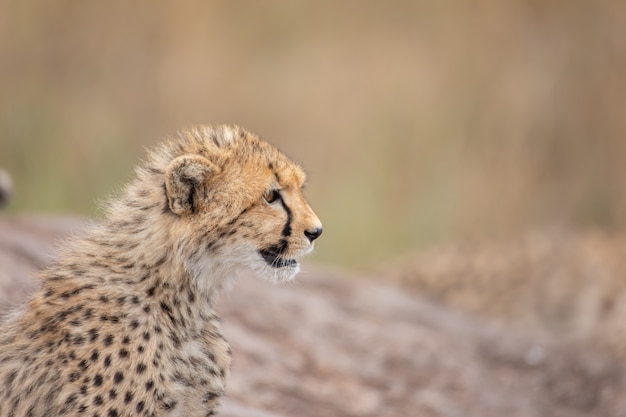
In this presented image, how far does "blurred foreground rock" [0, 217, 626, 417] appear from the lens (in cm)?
457

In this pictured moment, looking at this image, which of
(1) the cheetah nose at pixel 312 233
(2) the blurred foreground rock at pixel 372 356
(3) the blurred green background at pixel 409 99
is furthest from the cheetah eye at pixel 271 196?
(3) the blurred green background at pixel 409 99

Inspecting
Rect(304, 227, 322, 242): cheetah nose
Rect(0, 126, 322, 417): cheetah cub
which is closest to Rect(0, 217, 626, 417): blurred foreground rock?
Rect(0, 126, 322, 417): cheetah cub

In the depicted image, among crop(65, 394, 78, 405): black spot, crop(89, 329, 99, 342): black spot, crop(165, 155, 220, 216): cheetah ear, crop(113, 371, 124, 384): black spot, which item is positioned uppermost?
crop(165, 155, 220, 216): cheetah ear

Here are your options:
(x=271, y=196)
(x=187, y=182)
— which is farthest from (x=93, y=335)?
(x=271, y=196)

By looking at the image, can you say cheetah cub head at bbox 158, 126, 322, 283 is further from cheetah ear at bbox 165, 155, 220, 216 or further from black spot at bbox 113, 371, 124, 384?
black spot at bbox 113, 371, 124, 384

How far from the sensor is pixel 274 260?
3164mm

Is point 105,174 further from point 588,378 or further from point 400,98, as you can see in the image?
point 588,378

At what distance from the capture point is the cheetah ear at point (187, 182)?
3.07 m

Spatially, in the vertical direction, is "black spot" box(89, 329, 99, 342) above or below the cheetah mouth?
below

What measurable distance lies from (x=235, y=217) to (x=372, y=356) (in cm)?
233

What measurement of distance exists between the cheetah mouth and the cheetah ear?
0.23 metres

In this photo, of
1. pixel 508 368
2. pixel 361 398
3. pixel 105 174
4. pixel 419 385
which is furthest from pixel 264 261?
pixel 105 174

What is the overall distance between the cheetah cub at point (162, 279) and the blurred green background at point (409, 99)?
15.4 ft

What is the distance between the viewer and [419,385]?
16.9ft
